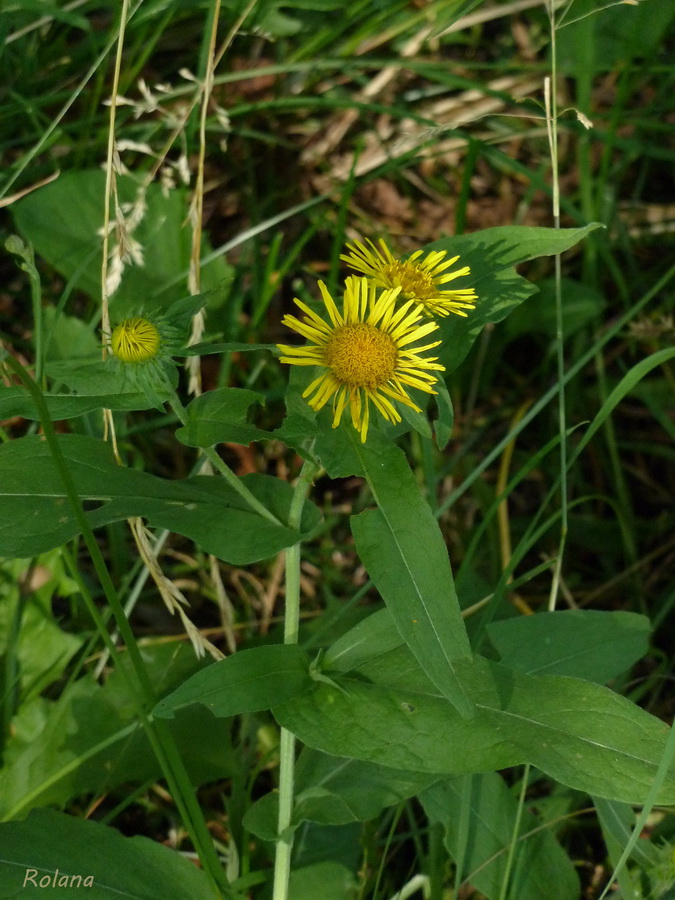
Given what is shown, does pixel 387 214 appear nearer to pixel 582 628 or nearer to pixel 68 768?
pixel 582 628

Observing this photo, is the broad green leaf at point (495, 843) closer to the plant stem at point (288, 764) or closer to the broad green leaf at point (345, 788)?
the broad green leaf at point (345, 788)

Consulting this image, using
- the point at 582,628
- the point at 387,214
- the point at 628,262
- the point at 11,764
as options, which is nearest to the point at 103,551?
the point at 11,764

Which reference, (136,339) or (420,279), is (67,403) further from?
(420,279)

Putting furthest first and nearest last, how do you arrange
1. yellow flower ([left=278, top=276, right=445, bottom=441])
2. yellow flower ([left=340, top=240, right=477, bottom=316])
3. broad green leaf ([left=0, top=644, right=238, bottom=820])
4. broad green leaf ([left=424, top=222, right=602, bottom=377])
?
broad green leaf ([left=0, top=644, right=238, bottom=820]), broad green leaf ([left=424, top=222, right=602, bottom=377]), yellow flower ([left=340, top=240, right=477, bottom=316]), yellow flower ([left=278, top=276, right=445, bottom=441])

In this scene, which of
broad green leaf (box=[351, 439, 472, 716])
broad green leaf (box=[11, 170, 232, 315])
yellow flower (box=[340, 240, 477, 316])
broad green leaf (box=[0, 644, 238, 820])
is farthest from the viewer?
broad green leaf (box=[11, 170, 232, 315])

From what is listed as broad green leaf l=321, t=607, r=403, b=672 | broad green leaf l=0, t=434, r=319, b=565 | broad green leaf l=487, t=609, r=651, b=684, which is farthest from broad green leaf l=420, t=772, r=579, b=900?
broad green leaf l=0, t=434, r=319, b=565

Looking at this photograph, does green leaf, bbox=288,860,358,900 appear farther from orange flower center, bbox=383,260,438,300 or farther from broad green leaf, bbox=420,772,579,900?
orange flower center, bbox=383,260,438,300

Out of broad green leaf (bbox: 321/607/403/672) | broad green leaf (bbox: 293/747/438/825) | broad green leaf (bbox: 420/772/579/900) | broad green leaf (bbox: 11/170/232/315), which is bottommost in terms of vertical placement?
broad green leaf (bbox: 420/772/579/900)
